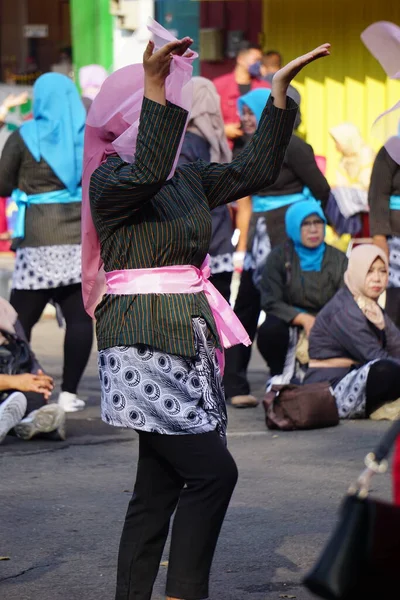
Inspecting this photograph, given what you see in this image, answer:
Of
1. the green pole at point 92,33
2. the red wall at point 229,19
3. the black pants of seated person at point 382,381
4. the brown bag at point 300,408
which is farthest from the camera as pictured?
the red wall at point 229,19

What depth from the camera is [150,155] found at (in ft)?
12.4

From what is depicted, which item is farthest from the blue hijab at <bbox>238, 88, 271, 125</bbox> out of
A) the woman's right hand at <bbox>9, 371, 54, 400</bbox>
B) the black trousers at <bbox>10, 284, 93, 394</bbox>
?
the woman's right hand at <bbox>9, 371, 54, 400</bbox>

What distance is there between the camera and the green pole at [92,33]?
586 inches

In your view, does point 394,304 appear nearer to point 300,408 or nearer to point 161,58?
point 300,408

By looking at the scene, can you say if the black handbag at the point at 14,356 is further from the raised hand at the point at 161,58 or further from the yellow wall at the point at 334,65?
the yellow wall at the point at 334,65

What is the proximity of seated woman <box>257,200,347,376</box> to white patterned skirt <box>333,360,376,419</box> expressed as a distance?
0.62 meters

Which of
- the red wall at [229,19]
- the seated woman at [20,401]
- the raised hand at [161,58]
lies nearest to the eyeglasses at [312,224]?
the seated woman at [20,401]

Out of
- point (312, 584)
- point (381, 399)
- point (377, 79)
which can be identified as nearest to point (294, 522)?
point (381, 399)

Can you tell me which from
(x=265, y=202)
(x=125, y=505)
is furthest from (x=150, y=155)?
(x=265, y=202)

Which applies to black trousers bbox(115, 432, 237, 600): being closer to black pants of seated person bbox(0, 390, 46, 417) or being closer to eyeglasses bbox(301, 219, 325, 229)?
black pants of seated person bbox(0, 390, 46, 417)

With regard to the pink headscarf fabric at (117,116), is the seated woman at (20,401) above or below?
below

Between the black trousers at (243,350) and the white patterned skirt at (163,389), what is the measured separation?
4.11 metres

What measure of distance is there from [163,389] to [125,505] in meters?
1.97

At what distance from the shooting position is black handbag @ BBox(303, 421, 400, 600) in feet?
7.99
